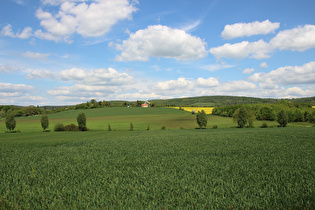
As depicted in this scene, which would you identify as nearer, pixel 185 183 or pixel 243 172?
pixel 185 183

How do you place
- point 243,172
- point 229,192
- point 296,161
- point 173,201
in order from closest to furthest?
point 173,201, point 229,192, point 243,172, point 296,161

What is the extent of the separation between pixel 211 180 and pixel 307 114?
9554 centimetres

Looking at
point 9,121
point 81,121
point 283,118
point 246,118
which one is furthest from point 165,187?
point 9,121

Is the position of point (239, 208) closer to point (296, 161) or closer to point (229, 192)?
point (229, 192)

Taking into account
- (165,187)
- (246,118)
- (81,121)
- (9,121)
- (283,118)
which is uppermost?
(9,121)

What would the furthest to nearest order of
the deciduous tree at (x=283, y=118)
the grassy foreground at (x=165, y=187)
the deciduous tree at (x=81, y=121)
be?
the deciduous tree at (x=283, y=118) < the deciduous tree at (x=81, y=121) < the grassy foreground at (x=165, y=187)

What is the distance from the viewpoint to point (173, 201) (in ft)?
20.8

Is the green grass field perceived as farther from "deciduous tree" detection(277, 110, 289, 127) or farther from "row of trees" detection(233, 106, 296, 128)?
"deciduous tree" detection(277, 110, 289, 127)

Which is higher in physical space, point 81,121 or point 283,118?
point 81,121

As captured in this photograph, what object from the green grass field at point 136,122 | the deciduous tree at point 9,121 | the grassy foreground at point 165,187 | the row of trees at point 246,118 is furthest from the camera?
the green grass field at point 136,122

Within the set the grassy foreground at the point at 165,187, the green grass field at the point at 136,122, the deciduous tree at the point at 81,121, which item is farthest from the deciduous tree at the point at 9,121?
the grassy foreground at the point at 165,187

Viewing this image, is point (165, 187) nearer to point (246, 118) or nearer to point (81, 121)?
point (81, 121)

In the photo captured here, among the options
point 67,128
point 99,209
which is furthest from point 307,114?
point 99,209

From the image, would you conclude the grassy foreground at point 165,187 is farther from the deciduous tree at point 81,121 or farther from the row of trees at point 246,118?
the row of trees at point 246,118
